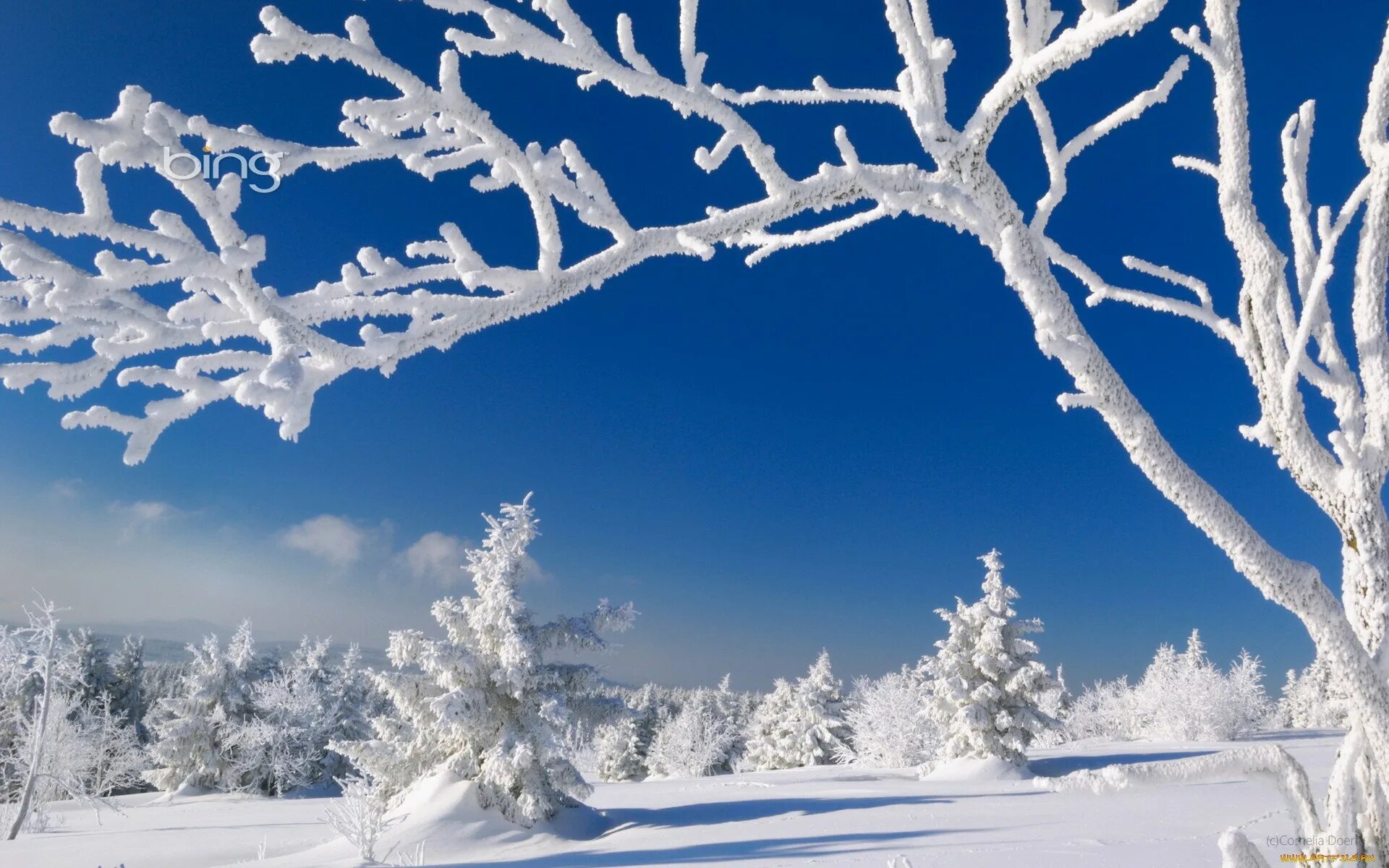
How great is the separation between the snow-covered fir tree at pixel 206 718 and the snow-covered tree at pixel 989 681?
1107 inches

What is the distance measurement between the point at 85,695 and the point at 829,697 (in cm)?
3774

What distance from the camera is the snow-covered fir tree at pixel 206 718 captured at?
1287 inches

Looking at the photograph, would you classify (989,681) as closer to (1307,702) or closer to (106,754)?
(106,754)

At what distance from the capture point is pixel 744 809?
1764cm

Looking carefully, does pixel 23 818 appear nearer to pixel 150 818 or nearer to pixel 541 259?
pixel 150 818

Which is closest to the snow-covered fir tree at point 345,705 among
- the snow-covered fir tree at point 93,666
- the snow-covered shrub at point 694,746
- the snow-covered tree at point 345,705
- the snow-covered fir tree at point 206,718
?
the snow-covered tree at point 345,705

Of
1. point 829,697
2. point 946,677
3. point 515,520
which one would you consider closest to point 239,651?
point 515,520

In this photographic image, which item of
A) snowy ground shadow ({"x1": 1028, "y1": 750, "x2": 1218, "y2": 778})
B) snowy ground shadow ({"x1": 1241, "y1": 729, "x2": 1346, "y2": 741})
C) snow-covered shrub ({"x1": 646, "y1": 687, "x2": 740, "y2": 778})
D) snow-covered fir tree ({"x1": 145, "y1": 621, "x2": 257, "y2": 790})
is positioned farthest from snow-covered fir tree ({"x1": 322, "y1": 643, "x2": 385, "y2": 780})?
snowy ground shadow ({"x1": 1241, "y1": 729, "x2": 1346, "y2": 741})

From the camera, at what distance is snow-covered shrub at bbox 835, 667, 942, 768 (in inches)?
1346

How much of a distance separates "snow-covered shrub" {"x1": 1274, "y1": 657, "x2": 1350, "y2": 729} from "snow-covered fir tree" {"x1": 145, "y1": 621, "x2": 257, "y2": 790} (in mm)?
59174

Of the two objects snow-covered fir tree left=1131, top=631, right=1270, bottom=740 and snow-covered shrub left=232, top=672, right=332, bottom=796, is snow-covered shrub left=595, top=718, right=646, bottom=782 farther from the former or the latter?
snow-covered fir tree left=1131, top=631, right=1270, bottom=740

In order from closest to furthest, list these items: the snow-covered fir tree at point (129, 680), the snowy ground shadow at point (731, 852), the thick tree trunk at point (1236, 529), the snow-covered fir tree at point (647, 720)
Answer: the thick tree trunk at point (1236, 529) < the snowy ground shadow at point (731, 852) < the snow-covered fir tree at point (129, 680) < the snow-covered fir tree at point (647, 720)

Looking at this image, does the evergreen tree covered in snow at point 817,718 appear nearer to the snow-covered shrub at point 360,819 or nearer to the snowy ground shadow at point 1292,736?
the snowy ground shadow at point 1292,736

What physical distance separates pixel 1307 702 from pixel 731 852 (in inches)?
2722
